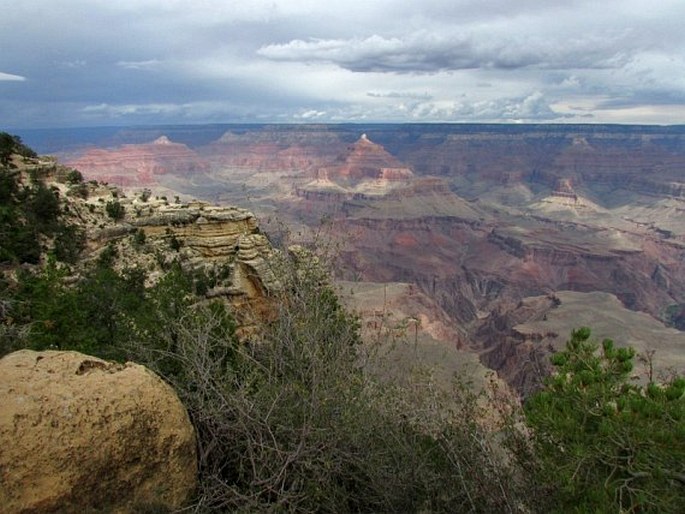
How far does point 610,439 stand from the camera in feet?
21.0

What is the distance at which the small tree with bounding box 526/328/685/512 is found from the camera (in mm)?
5984

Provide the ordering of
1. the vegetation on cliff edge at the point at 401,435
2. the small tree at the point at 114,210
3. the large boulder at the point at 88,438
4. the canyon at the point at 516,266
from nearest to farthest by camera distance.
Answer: the large boulder at the point at 88,438 < the vegetation on cliff edge at the point at 401,435 < the small tree at the point at 114,210 < the canyon at the point at 516,266

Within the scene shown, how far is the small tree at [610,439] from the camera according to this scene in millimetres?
5984

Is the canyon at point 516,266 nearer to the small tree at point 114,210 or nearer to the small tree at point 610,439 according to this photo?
the small tree at point 114,210

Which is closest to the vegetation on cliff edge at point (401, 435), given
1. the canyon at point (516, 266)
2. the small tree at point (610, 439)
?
the small tree at point (610, 439)

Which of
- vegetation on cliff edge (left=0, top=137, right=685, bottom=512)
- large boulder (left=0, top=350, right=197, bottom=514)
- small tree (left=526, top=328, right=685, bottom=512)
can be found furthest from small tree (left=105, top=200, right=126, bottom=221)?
small tree (left=526, top=328, right=685, bottom=512)

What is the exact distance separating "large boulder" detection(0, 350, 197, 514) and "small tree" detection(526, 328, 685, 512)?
16.3 ft

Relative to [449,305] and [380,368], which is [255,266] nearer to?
[380,368]

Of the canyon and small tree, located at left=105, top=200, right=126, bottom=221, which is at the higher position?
small tree, located at left=105, top=200, right=126, bottom=221

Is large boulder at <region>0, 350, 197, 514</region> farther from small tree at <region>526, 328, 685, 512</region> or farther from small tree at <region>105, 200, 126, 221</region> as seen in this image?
small tree at <region>105, 200, 126, 221</region>

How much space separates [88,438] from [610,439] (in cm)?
646

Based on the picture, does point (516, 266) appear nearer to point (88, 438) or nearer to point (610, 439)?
point (610, 439)

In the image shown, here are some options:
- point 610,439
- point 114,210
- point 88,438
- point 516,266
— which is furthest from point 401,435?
point 516,266

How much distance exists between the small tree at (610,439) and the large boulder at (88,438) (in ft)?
16.3
